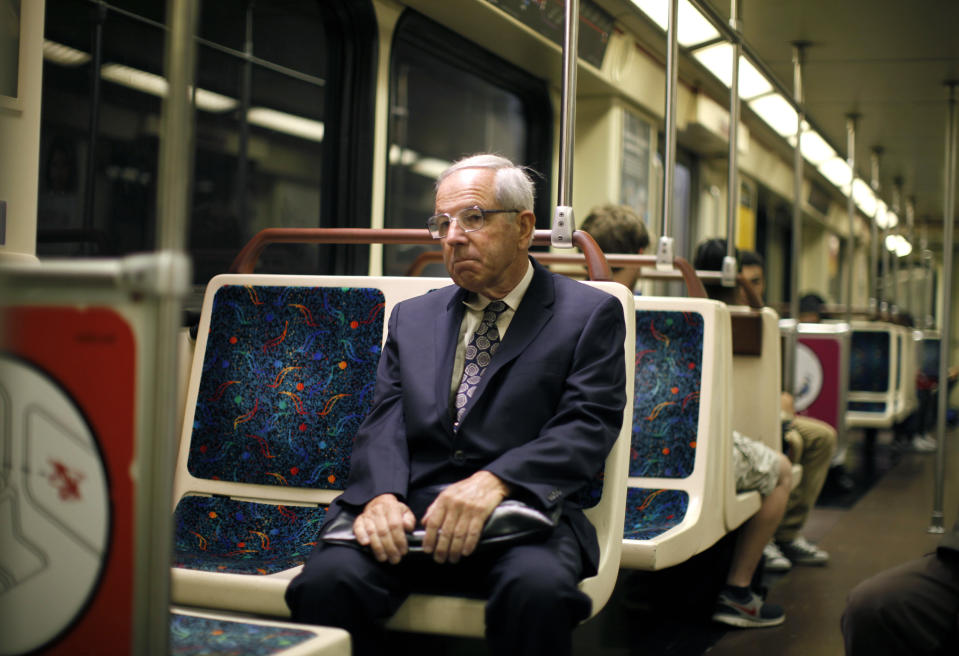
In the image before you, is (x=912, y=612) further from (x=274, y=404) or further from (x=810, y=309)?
(x=810, y=309)

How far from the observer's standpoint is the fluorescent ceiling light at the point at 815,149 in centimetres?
845

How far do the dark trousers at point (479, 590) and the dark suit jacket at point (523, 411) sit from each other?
5.1 inches

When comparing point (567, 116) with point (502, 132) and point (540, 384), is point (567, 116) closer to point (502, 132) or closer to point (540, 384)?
point (540, 384)

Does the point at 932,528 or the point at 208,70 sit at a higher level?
the point at 208,70

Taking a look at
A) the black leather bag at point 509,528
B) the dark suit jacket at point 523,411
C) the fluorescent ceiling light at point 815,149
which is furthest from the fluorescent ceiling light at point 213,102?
the fluorescent ceiling light at point 815,149

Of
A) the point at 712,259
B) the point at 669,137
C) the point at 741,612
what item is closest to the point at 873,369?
the point at 712,259

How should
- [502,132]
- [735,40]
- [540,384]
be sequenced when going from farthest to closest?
1. [502,132]
2. [735,40]
3. [540,384]

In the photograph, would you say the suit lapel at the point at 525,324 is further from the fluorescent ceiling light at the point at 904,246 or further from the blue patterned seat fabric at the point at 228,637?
the fluorescent ceiling light at the point at 904,246

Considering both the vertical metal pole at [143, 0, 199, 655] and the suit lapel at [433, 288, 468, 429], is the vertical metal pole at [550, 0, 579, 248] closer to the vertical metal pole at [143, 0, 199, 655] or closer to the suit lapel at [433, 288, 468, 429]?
the suit lapel at [433, 288, 468, 429]

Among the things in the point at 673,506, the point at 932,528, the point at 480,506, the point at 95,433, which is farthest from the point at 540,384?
the point at 932,528

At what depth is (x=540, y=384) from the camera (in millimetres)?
2037

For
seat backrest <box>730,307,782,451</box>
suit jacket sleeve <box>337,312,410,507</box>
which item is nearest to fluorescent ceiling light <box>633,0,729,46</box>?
seat backrest <box>730,307,782,451</box>

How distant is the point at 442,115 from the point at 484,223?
11.2 ft

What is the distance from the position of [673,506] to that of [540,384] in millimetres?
855
